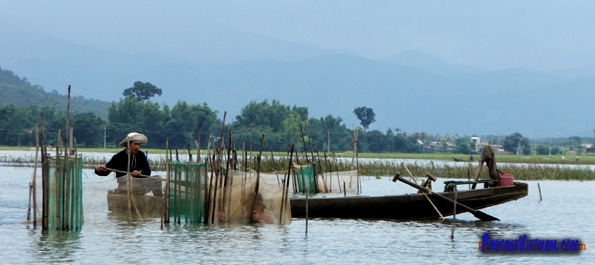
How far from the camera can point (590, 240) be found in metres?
18.2

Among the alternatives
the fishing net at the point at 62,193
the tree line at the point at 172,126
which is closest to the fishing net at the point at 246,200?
the fishing net at the point at 62,193

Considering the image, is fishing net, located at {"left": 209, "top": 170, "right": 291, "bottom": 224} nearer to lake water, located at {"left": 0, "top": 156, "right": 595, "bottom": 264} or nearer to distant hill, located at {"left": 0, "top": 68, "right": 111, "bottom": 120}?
lake water, located at {"left": 0, "top": 156, "right": 595, "bottom": 264}

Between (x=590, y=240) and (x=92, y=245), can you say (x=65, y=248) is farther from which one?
(x=590, y=240)

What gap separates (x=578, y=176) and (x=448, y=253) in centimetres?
2615

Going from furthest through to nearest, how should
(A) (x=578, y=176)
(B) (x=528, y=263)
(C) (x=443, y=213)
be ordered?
(A) (x=578, y=176) < (C) (x=443, y=213) < (B) (x=528, y=263)

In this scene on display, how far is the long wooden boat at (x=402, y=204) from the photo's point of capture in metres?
19.2

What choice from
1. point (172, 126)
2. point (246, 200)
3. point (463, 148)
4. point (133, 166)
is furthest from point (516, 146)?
point (133, 166)

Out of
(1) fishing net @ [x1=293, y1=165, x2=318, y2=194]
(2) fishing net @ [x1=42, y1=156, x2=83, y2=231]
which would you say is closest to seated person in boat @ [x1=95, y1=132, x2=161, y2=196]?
(2) fishing net @ [x1=42, y1=156, x2=83, y2=231]

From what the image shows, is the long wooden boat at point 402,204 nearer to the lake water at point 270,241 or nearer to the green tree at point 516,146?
the lake water at point 270,241

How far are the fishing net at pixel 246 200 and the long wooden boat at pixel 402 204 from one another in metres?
1.59

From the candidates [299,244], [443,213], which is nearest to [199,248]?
[299,244]

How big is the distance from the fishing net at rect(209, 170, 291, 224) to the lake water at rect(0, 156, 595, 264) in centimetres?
18

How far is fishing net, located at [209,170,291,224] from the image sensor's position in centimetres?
1708

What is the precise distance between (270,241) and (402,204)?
3972 millimetres
